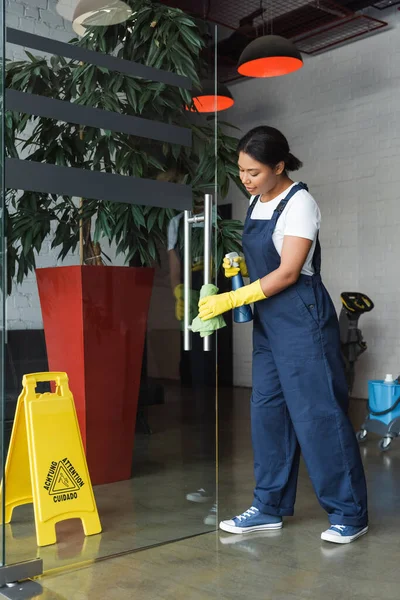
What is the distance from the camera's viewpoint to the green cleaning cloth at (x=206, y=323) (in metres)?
2.65

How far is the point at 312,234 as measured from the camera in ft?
8.48

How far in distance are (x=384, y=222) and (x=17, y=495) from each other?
5293 mm

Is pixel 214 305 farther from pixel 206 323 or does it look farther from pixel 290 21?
pixel 290 21

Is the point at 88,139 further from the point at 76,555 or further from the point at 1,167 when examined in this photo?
the point at 76,555

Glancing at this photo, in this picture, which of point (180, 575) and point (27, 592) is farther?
point (180, 575)

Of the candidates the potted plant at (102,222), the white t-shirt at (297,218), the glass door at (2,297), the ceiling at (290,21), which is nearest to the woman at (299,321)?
the white t-shirt at (297,218)

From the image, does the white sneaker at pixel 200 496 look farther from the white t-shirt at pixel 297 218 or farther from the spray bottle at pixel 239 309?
the white t-shirt at pixel 297 218

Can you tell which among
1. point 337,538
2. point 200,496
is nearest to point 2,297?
point 200,496

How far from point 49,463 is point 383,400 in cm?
285

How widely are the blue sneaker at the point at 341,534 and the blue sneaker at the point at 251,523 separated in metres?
0.22

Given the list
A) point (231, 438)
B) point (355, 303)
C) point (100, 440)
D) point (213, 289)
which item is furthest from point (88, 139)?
point (355, 303)

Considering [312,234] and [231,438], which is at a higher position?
[312,234]

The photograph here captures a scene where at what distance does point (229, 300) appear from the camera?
104 inches

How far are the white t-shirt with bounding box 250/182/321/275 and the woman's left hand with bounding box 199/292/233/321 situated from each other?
0.26 meters
